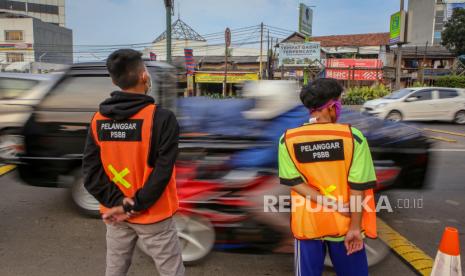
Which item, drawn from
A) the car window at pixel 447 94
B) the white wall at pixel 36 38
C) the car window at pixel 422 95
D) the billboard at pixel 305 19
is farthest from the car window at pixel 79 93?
the white wall at pixel 36 38

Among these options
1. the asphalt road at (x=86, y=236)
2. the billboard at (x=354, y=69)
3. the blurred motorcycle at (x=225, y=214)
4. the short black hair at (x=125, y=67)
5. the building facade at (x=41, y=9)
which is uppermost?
the building facade at (x=41, y=9)

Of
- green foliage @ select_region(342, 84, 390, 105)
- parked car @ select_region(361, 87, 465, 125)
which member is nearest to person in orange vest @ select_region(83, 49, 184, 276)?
parked car @ select_region(361, 87, 465, 125)

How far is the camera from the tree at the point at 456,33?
127 ft

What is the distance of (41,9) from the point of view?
263 feet

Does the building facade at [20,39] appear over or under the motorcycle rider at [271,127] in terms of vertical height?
over

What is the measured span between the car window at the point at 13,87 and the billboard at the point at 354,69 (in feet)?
95.8

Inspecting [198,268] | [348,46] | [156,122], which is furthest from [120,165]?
[348,46]

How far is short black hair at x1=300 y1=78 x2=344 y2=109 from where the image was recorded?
84.4 inches

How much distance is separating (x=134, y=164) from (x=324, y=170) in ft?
3.21

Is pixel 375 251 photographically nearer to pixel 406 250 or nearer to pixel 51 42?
pixel 406 250

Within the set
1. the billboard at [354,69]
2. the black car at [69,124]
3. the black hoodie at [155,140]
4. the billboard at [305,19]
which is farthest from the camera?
the billboard at [354,69]

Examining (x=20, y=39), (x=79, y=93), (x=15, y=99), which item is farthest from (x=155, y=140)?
(x=20, y=39)

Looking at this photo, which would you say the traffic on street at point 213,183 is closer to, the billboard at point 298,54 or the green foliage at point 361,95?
the green foliage at point 361,95

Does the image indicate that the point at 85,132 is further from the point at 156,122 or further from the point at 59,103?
the point at 156,122
